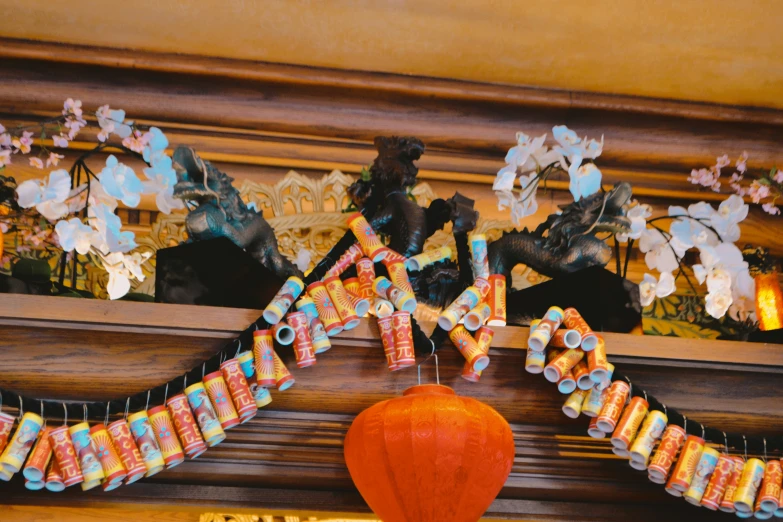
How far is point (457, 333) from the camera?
62.0 inches

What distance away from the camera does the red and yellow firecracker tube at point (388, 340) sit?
1538 mm

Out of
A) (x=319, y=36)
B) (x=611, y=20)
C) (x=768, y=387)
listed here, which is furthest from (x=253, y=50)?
(x=768, y=387)

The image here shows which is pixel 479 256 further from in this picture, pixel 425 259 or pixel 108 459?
pixel 108 459

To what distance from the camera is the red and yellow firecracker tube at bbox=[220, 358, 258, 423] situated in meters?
1.47

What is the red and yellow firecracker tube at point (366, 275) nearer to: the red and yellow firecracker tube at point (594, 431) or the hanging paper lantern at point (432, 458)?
the hanging paper lantern at point (432, 458)

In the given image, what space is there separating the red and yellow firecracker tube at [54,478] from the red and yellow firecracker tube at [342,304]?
0.52 metres

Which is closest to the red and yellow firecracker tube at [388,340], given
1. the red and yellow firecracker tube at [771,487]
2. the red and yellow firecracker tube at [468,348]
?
the red and yellow firecracker tube at [468,348]

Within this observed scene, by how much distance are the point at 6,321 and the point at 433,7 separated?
3.97ft

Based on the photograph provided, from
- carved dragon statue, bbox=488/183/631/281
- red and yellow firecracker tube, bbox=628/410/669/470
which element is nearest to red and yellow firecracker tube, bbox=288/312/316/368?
carved dragon statue, bbox=488/183/631/281

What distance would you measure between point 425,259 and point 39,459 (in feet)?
2.46

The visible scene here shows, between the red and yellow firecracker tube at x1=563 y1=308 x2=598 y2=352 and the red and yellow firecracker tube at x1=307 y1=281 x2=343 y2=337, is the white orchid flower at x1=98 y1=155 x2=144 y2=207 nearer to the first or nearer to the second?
the red and yellow firecracker tube at x1=307 y1=281 x2=343 y2=337

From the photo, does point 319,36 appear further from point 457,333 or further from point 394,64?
point 457,333

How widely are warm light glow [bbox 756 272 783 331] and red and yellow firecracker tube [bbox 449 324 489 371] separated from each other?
2.36ft

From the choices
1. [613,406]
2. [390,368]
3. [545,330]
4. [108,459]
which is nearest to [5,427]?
[108,459]
